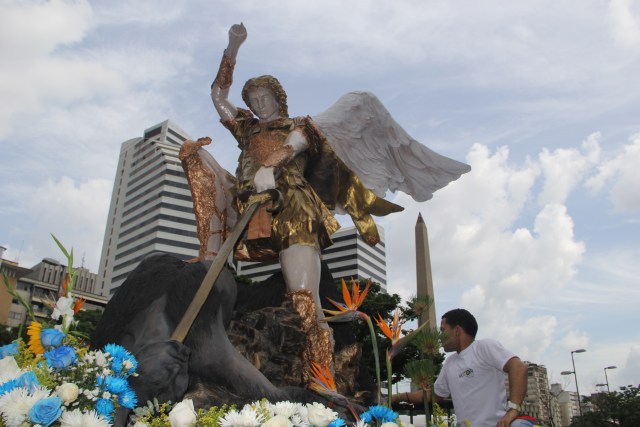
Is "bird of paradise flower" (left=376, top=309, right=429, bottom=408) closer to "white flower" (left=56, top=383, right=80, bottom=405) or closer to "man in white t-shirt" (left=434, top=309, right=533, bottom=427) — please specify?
"man in white t-shirt" (left=434, top=309, right=533, bottom=427)

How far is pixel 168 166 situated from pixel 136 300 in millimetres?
Result: 64182

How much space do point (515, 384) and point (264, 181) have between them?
7.97ft

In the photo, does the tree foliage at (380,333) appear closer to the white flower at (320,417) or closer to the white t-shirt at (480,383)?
the white t-shirt at (480,383)

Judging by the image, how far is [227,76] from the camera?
5.69 meters

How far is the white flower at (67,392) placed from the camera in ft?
6.75

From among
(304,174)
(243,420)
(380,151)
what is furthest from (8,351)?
(380,151)

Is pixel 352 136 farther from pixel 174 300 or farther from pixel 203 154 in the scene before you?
pixel 174 300

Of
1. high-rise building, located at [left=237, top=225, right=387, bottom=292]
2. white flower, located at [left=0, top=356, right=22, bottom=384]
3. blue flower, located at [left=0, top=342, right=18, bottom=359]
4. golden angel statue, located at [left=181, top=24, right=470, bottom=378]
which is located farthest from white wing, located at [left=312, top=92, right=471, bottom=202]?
high-rise building, located at [left=237, top=225, right=387, bottom=292]

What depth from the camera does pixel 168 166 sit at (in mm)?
65125

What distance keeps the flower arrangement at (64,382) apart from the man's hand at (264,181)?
215cm

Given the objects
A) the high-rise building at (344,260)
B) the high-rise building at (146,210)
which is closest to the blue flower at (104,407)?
the high-rise building at (344,260)

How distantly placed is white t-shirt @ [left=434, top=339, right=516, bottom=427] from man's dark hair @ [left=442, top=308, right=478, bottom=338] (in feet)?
0.48

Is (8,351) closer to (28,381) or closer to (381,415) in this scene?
(28,381)

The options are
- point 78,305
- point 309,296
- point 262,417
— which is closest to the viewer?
point 262,417
